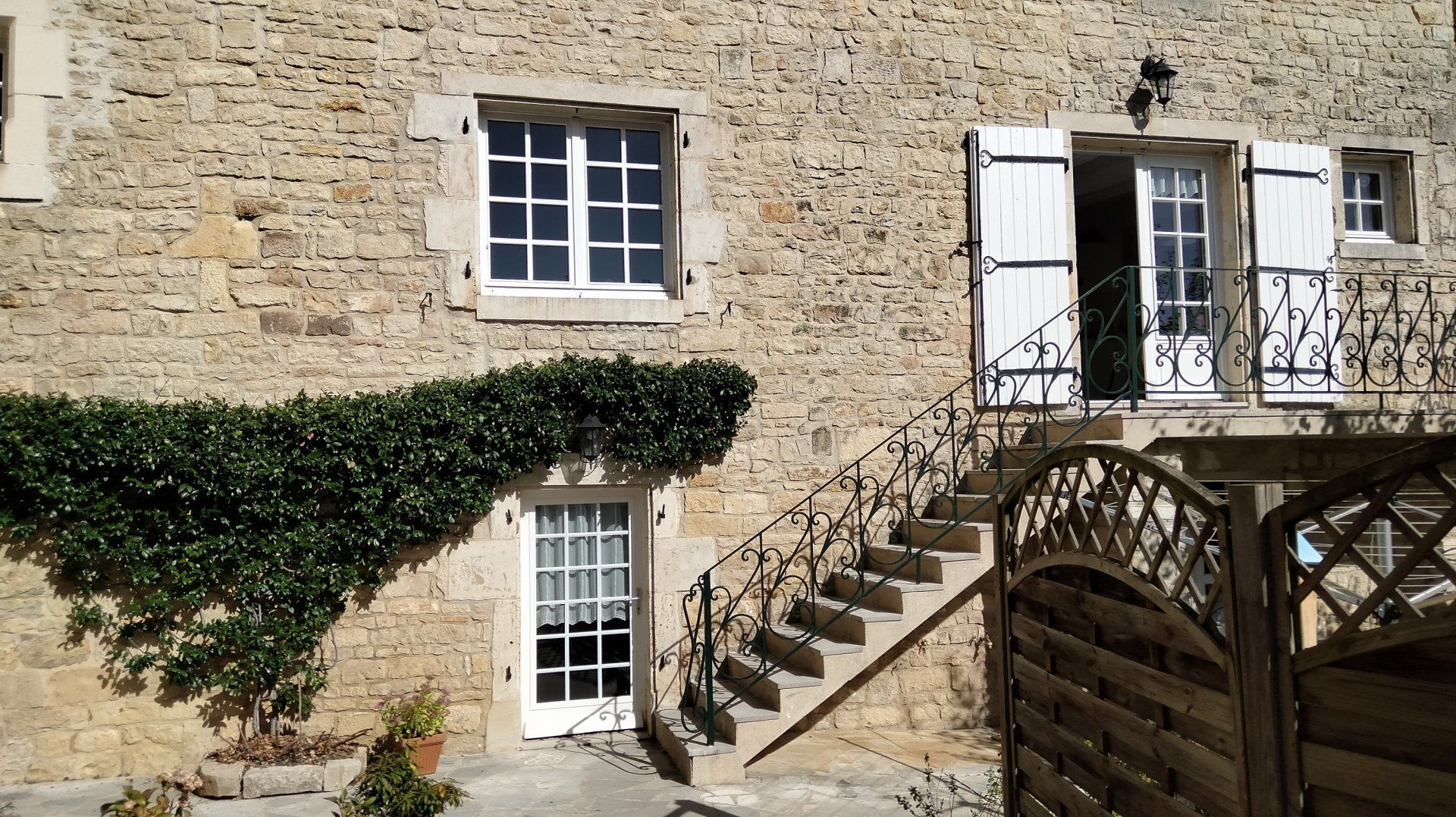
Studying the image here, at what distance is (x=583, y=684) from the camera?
20.6 ft

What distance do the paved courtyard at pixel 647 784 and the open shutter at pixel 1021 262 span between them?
96.6 inches

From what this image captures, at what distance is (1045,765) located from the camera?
3176 mm

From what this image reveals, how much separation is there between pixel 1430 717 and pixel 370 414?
203 inches

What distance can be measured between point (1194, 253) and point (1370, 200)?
1644mm

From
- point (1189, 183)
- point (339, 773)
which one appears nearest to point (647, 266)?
point (339, 773)

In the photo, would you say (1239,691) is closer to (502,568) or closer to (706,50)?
(502,568)

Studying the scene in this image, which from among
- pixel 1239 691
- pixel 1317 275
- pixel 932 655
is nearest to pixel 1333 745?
pixel 1239 691

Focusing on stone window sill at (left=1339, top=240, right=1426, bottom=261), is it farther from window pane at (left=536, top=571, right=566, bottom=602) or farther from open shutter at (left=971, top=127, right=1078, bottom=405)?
window pane at (left=536, top=571, right=566, bottom=602)

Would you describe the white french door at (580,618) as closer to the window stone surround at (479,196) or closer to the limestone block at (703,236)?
the window stone surround at (479,196)

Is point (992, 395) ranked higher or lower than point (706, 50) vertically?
lower

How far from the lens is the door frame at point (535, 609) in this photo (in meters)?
6.15

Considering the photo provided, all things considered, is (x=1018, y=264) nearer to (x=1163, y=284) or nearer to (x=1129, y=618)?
(x=1163, y=284)

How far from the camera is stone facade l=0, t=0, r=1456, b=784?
5.61m

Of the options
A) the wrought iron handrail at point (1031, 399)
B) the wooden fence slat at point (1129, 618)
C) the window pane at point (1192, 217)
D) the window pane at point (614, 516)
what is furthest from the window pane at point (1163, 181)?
the wooden fence slat at point (1129, 618)
